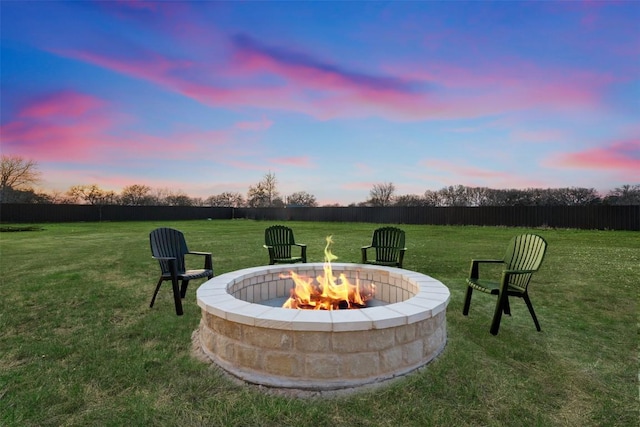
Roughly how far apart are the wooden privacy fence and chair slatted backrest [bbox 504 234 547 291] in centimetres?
1653

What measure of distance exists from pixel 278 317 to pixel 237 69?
26.7ft

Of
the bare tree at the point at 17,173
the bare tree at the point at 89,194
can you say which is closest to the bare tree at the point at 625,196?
the bare tree at the point at 89,194

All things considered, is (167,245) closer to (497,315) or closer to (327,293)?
(327,293)

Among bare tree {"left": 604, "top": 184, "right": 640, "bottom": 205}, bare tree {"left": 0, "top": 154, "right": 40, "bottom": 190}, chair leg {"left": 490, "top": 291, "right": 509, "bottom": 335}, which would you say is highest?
bare tree {"left": 0, "top": 154, "right": 40, "bottom": 190}

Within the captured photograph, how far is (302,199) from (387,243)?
3769cm

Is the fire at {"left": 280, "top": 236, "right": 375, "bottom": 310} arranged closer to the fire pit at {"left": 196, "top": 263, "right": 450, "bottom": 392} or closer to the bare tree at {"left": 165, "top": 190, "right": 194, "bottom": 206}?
the fire pit at {"left": 196, "top": 263, "right": 450, "bottom": 392}

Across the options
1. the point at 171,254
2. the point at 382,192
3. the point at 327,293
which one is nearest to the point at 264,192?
the point at 382,192

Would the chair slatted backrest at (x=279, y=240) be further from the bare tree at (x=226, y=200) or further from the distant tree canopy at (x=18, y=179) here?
the bare tree at (x=226, y=200)

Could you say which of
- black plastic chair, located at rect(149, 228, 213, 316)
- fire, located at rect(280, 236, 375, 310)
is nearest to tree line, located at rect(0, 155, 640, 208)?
fire, located at rect(280, 236, 375, 310)

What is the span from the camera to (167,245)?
4.38 metres

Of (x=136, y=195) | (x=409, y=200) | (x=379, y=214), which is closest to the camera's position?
(x=379, y=214)

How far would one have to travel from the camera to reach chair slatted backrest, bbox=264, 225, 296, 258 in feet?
18.0

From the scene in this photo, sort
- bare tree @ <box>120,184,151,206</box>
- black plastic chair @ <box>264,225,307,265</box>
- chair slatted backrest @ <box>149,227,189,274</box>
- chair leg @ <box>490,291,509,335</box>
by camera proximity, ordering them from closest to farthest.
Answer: chair leg @ <box>490,291,509,335</box> → chair slatted backrest @ <box>149,227,189,274</box> → black plastic chair @ <box>264,225,307,265</box> → bare tree @ <box>120,184,151,206</box>

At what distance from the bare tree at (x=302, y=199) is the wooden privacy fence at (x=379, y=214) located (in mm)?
7819
